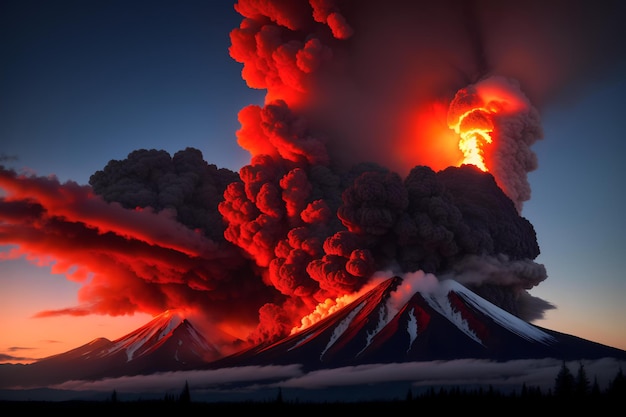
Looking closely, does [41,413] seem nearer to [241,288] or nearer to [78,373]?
[241,288]

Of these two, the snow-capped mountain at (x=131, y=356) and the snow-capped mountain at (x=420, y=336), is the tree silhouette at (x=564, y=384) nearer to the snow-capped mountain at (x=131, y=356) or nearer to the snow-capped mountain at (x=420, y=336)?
the snow-capped mountain at (x=420, y=336)

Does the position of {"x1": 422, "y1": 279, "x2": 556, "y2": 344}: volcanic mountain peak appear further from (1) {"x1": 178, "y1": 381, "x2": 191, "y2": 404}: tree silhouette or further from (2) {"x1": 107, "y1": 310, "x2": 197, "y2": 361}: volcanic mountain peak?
(2) {"x1": 107, "y1": 310, "x2": 197, "y2": 361}: volcanic mountain peak

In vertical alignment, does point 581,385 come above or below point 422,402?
above

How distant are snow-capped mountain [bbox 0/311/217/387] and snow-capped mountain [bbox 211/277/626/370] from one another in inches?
574

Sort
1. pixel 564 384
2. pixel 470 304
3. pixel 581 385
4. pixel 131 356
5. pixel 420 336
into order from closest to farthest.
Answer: pixel 564 384
pixel 581 385
pixel 420 336
pixel 470 304
pixel 131 356

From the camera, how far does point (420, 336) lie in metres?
52.2

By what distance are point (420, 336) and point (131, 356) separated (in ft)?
108

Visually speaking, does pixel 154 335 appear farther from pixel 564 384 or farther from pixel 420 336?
pixel 564 384

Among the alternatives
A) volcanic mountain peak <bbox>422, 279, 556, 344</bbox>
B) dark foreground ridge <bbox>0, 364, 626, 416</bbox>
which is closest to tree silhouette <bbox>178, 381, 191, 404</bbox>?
dark foreground ridge <bbox>0, 364, 626, 416</bbox>

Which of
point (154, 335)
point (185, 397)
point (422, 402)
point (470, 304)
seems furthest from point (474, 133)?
point (154, 335)

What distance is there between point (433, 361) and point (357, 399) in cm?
484

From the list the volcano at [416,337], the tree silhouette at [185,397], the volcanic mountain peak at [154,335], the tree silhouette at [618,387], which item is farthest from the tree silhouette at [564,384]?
the volcanic mountain peak at [154,335]

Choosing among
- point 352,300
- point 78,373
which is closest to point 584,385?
point 352,300

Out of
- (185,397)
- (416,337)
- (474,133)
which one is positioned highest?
(474,133)
